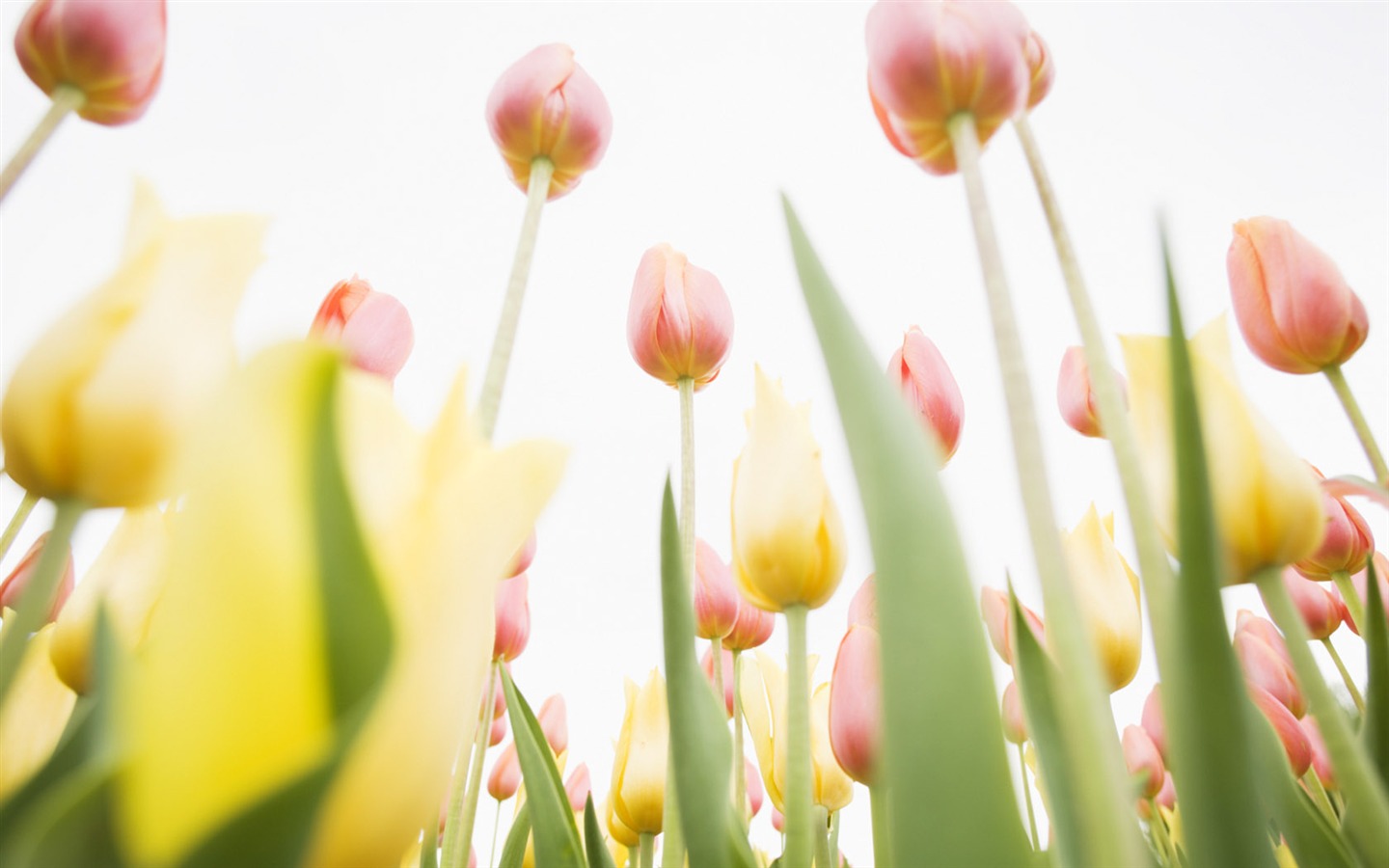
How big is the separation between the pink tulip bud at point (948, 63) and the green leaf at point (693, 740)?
8.8 inches

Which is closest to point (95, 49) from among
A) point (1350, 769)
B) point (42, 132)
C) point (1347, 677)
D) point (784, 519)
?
point (42, 132)

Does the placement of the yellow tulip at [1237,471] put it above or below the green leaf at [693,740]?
above

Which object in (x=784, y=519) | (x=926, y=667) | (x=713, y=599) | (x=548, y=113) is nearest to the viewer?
(x=926, y=667)

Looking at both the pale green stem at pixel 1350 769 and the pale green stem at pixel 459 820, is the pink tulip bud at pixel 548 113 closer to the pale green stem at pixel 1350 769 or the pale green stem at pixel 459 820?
the pale green stem at pixel 459 820

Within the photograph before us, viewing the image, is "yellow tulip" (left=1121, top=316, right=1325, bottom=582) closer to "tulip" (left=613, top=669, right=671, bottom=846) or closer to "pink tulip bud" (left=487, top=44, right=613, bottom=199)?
"pink tulip bud" (left=487, top=44, right=613, bottom=199)

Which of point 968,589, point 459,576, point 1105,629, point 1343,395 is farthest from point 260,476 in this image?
point 1343,395

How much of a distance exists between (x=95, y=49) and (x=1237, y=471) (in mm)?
688

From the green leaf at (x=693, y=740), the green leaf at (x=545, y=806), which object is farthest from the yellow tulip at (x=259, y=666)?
the green leaf at (x=545, y=806)

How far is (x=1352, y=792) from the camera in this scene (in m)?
0.30

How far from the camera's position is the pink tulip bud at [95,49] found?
0.53 m

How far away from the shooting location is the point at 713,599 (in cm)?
84

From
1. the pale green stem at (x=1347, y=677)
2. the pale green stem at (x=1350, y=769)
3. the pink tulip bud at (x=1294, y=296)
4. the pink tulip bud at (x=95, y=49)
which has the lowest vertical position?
the pale green stem at (x=1347, y=677)

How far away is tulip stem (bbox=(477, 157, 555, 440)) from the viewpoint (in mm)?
370

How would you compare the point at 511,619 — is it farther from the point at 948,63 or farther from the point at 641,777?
the point at 948,63
